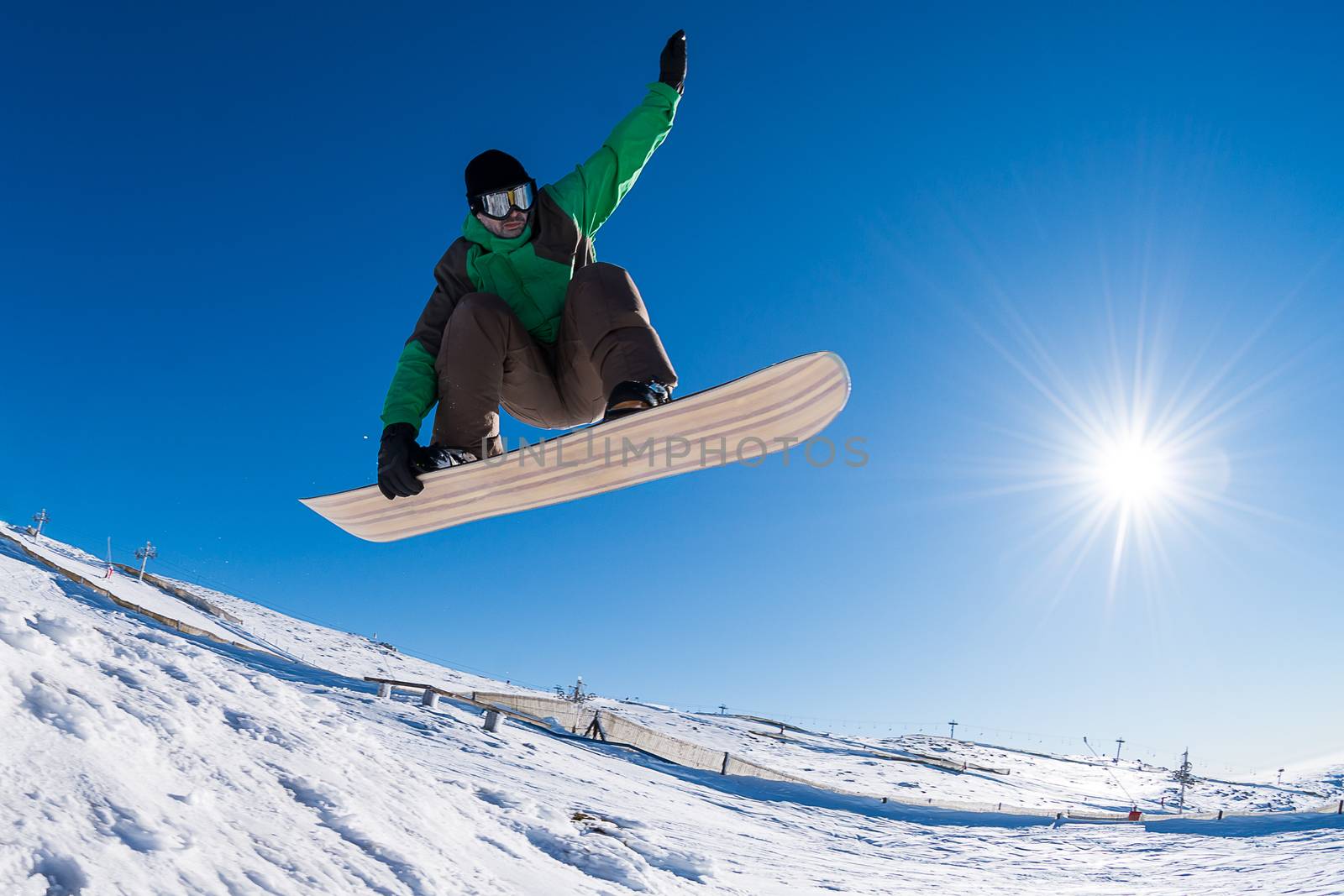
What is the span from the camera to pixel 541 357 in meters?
3.53

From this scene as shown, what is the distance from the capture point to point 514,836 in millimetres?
2713

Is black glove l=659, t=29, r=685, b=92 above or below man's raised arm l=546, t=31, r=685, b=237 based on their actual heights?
above

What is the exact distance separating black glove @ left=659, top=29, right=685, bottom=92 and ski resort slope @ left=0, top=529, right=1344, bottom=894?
311cm

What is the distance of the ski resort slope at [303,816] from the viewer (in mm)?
1359

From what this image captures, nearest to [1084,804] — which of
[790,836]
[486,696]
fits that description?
[486,696]

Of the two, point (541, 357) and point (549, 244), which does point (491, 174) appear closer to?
point (549, 244)

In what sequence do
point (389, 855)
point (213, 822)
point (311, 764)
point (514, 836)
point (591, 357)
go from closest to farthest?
1. point (213, 822)
2. point (389, 855)
3. point (311, 764)
4. point (514, 836)
5. point (591, 357)

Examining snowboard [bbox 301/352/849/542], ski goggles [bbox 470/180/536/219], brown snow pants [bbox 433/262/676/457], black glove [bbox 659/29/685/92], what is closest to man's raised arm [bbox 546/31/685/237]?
black glove [bbox 659/29/685/92]

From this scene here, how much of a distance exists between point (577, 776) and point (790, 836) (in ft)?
6.62

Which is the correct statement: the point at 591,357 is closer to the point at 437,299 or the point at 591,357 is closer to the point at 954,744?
the point at 437,299

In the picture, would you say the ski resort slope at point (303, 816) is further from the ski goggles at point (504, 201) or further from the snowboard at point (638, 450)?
the ski goggles at point (504, 201)

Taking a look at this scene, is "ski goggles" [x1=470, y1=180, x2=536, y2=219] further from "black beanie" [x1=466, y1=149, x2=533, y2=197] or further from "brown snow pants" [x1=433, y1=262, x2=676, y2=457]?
"brown snow pants" [x1=433, y1=262, x2=676, y2=457]

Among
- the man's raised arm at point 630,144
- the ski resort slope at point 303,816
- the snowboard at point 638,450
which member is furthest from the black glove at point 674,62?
A: the ski resort slope at point 303,816

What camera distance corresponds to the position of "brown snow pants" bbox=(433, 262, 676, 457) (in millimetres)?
3076
